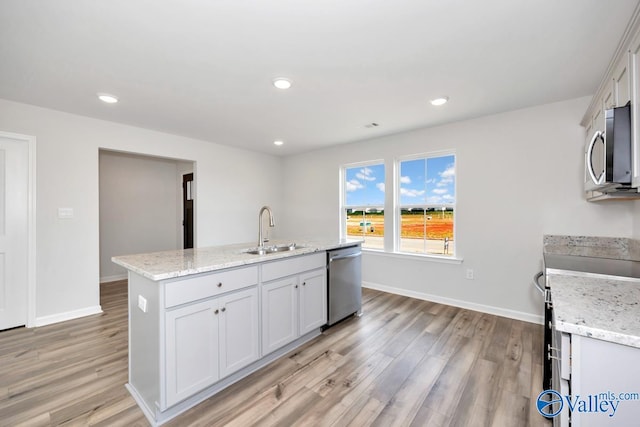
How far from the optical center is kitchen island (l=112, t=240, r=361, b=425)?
1.70 meters

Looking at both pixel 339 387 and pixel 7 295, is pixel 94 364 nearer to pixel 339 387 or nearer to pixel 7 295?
pixel 7 295

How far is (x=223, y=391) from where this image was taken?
6.58ft

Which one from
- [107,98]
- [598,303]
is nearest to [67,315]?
[107,98]

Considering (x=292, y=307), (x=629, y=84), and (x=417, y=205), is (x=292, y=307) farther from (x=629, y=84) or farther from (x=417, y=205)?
(x=629, y=84)

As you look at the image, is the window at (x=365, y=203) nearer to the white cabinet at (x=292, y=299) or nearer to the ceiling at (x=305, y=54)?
the ceiling at (x=305, y=54)

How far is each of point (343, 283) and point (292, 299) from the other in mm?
795

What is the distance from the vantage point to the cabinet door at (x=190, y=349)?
5.59 ft

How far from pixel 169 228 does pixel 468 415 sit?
5.89 metres

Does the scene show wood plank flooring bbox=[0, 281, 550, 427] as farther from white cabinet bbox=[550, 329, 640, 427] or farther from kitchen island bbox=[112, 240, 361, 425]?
white cabinet bbox=[550, 329, 640, 427]

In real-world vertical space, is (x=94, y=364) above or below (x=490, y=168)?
below

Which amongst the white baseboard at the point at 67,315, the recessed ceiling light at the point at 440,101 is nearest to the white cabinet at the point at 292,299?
the recessed ceiling light at the point at 440,101

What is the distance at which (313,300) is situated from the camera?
2766 millimetres

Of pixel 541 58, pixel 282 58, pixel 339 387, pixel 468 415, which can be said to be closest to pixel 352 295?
pixel 339 387

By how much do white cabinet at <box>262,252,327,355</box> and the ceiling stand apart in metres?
1.67
